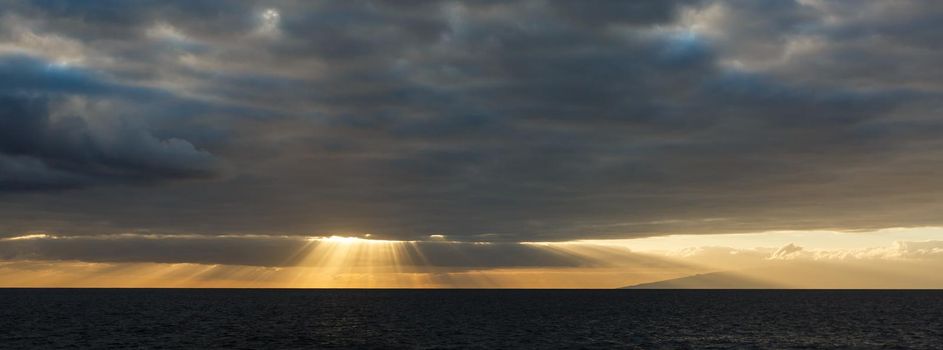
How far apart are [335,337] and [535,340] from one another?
30.2 metres

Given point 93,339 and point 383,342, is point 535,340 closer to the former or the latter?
point 383,342

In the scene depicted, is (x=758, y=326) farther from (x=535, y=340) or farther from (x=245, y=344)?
(x=245, y=344)

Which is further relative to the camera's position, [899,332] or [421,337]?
[899,332]

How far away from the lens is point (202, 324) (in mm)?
151625

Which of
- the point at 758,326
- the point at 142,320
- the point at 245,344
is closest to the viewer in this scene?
the point at 245,344

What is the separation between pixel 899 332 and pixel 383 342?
87016mm

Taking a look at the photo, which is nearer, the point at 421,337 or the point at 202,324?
the point at 421,337

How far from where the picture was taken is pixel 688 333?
128625 mm

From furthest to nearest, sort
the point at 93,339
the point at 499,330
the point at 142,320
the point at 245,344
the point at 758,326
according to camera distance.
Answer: the point at 142,320, the point at 758,326, the point at 499,330, the point at 93,339, the point at 245,344

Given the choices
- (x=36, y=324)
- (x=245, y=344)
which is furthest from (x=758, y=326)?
(x=36, y=324)

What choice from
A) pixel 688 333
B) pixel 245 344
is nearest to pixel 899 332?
pixel 688 333

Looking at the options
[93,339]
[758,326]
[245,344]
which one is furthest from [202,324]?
[758,326]

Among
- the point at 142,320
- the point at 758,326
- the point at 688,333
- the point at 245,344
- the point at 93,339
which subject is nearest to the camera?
the point at 245,344

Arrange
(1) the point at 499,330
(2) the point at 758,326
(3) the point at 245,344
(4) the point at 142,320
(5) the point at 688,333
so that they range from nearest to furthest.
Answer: (3) the point at 245,344 → (5) the point at 688,333 → (1) the point at 499,330 → (2) the point at 758,326 → (4) the point at 142,320
